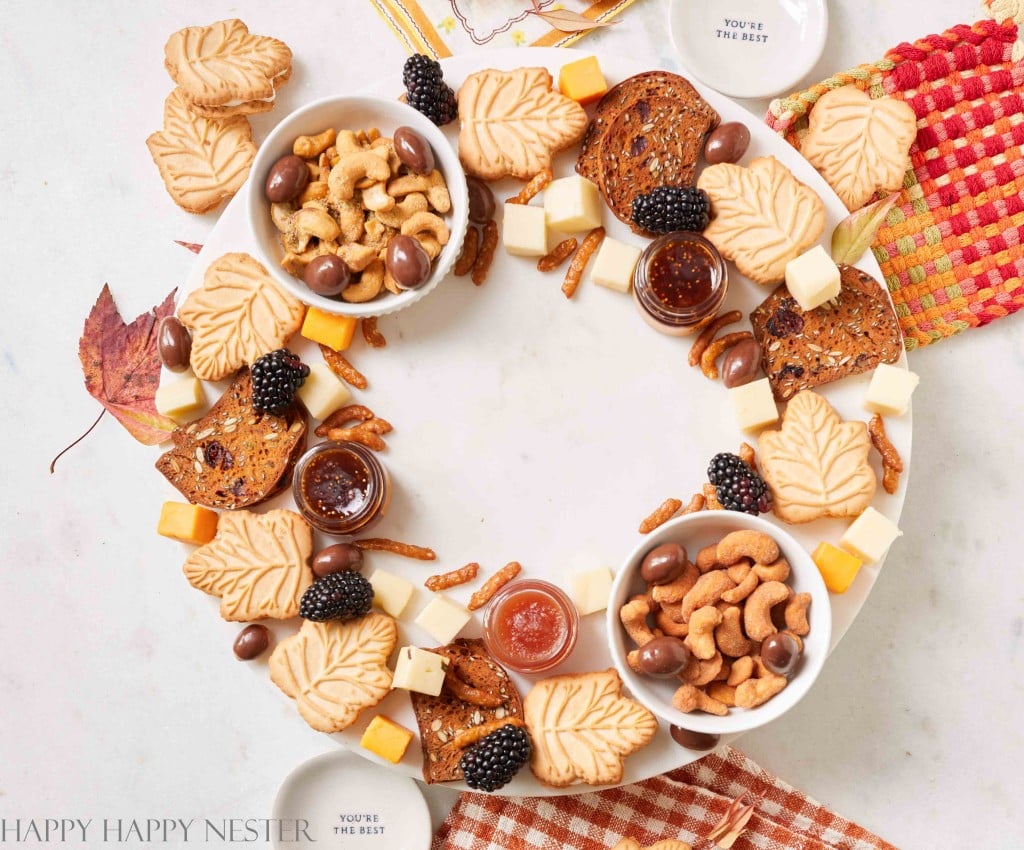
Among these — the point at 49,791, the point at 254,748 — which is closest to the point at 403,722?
the point at 254,748

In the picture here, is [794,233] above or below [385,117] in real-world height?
below

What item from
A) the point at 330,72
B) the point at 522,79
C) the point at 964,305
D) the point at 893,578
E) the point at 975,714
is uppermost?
the point at 330,72

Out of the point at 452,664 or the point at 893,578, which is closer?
the point at 452,664

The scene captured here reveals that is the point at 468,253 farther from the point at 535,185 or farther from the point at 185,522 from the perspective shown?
the point at 185,522

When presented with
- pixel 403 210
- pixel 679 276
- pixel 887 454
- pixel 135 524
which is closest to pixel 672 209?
pixel 679 276

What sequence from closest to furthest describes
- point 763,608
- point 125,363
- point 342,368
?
point 763,608
point 342,368
point 125,363

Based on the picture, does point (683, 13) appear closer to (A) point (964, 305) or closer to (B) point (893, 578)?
(A) point (964, 305)

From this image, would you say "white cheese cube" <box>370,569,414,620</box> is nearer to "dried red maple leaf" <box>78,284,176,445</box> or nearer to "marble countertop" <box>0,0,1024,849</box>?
"marble countertop" <box>0,0,1024,849</box>
